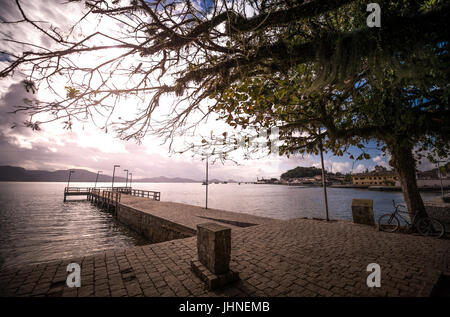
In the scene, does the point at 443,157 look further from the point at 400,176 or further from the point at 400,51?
the point at 400,51

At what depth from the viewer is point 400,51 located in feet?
8.95

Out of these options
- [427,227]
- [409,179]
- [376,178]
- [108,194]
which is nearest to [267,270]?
[427,227]

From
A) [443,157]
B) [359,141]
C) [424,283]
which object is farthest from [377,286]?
[443,157]

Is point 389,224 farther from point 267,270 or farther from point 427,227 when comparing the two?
point 267,270

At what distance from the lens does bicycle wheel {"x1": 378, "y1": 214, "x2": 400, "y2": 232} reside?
759 cm

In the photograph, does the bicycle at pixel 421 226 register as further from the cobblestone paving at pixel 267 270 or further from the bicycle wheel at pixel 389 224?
the cobblestone paving at pixel 267 270

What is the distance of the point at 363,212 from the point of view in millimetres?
8875

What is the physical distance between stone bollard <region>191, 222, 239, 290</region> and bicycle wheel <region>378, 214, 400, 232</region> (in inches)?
297

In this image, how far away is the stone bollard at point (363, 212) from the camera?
341 inches

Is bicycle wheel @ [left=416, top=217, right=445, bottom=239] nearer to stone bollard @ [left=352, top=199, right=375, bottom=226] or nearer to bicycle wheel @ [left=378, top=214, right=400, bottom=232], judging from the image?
bicycle wheel @ [left=378, top=214, right=400, bottom=232]

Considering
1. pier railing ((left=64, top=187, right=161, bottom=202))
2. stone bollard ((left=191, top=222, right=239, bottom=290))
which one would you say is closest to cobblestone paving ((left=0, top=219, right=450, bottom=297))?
stone bollard ((left=191, top=222, right=239, bottom=290))

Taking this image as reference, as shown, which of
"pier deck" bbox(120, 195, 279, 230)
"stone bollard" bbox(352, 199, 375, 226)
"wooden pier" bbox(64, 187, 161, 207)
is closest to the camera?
Result: "stone bollard" bbox(352, 199, 375, 226)

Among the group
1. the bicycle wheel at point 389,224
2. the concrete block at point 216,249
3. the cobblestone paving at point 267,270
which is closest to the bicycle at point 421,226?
the bicycle wheel at point 389,224
